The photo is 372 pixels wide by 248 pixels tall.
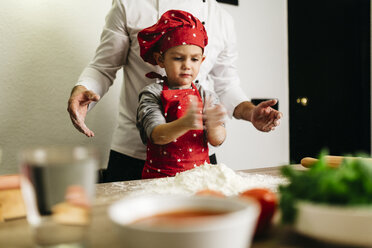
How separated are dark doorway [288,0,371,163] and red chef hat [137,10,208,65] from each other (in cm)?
164

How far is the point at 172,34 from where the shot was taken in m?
1.30

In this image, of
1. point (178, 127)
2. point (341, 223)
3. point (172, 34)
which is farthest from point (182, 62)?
point (341, 223)

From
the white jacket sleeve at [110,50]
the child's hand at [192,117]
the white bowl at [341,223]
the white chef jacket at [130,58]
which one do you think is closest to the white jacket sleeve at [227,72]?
the white chef jacket at [130,58]

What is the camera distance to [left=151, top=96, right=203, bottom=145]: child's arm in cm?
100

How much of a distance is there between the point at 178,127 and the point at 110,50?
676 mm

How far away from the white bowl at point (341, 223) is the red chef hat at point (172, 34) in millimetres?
979

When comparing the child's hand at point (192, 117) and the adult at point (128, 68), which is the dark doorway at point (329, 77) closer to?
the adult at point (128, 68)

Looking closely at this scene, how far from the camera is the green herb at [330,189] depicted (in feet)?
1.48

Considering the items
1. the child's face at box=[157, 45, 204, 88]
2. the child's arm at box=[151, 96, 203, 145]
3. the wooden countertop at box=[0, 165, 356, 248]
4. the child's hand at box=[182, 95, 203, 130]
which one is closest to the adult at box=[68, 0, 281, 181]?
the child's face at box=[157, 45, 204, 88]

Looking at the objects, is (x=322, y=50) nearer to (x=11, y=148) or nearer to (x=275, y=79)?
(x=275, y=79)

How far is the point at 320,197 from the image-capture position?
47 centimetres

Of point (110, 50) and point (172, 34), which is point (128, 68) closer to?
point (110, 50)

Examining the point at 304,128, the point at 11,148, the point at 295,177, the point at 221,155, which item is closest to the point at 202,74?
the point at 221,155

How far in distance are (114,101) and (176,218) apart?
1538 mm
